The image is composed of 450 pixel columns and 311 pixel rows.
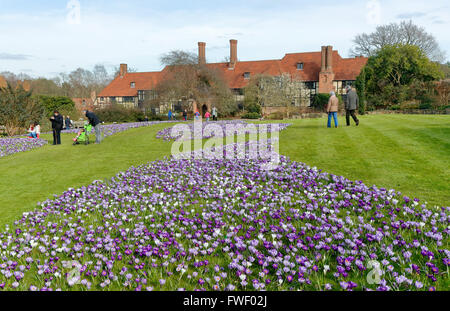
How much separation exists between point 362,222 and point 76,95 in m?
88.6

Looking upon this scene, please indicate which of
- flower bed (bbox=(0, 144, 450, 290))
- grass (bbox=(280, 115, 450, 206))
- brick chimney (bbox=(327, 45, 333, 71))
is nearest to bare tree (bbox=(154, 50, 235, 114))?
brick chimney (bbox=(327, 45, 333, 71))

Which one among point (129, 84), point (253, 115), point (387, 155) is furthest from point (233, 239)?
point (129, 84)

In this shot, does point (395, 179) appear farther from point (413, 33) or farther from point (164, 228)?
point (413, 33)

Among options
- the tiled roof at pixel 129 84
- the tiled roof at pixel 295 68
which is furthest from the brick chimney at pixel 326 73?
the tiled roof at pixel 129 84

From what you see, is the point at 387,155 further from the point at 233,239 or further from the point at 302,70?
the point at 302,70

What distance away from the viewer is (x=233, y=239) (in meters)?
5.70

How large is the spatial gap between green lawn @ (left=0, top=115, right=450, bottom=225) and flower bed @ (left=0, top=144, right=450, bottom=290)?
993mm

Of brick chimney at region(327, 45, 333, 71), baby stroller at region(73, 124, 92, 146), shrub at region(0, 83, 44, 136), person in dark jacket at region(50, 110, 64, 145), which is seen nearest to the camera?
baby stroller at region(73, 124, 92, 146)

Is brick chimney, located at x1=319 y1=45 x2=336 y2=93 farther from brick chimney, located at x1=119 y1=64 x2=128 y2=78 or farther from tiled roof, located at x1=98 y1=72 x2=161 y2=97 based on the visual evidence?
brick chimney, located at x1=119 y1=64 x2=128 y2=78

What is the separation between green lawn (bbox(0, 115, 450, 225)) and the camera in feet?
27.1

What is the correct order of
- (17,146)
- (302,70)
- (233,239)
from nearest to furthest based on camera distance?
(233,239)
(17,146)
(302,70)

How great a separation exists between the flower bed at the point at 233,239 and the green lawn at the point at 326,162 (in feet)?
3.26

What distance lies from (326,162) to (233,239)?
6.05 metres

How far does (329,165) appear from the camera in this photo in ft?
33.9
